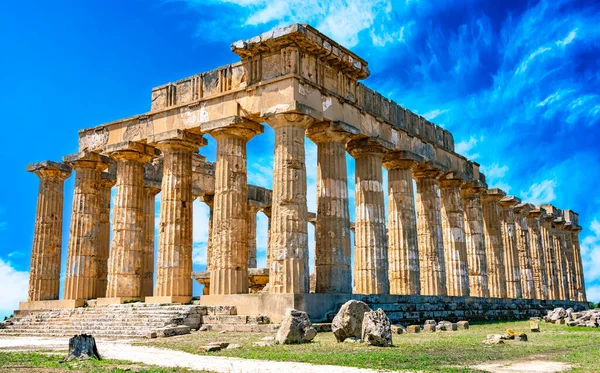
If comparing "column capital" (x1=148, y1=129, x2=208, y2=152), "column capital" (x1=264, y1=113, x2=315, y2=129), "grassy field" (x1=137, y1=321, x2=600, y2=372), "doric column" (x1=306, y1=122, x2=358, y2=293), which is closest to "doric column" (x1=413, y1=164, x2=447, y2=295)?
"doric column" (x1=306, y1=122, x2=358, y2=293)

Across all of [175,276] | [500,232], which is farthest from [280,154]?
[500,232]

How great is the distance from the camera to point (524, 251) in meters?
42.2

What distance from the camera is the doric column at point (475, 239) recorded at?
34344mm

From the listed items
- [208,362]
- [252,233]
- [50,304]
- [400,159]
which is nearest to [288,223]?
[400,159]

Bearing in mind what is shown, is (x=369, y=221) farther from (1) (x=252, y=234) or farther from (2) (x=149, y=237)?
(1) (x=252, y=234)

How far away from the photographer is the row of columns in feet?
74.2

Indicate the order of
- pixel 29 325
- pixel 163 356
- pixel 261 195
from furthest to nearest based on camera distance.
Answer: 1. pixel 261 195
2. pixel 29 325
3. pixel 163 356

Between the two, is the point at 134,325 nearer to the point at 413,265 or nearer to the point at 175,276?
the point at 175,276

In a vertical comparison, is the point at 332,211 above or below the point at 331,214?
above

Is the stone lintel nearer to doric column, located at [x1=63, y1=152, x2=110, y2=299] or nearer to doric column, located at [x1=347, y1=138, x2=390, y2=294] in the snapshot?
doric column, located at [x1=347, y1=138, x2=390, y2=294]

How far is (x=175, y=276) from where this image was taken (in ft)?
82.1

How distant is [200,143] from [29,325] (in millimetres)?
10210

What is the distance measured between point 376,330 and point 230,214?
9837 millimetres

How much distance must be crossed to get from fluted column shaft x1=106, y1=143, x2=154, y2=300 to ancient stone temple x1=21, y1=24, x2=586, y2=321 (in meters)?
0.06
